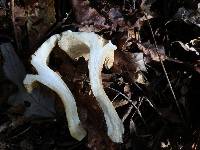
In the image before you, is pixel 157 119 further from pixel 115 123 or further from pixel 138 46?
pixel 138 46

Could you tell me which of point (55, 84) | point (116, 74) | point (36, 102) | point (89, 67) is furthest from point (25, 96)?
point (116, 74)

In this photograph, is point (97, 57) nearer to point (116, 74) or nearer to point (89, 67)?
point (89, 67)

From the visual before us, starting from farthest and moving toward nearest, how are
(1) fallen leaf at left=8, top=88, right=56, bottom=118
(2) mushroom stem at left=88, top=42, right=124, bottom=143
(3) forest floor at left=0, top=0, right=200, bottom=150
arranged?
1. (1) fallen leaf at left=8, top=88, right=56, bottom=118
2. (3) forest floor at left=0, top=0, right=200, bottom=150
3. (2) mushroom stem at left=88, top=42, right=124, bottom=143

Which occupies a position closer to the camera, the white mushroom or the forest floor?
the white mushroom

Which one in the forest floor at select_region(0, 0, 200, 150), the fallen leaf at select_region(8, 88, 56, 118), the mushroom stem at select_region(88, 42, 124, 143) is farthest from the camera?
the fallen leaf at select_region(8, 88, 56, 118)

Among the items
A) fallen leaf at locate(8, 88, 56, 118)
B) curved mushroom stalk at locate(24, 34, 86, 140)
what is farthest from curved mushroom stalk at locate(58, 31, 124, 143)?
fallen leaf at locate(8, 88, 56, 118)

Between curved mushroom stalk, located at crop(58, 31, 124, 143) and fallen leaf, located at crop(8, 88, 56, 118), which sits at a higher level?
curved mushroom stalk, located at crop(58, 31, 124, 143)

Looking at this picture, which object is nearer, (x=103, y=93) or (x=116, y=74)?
(x=103, y=93)

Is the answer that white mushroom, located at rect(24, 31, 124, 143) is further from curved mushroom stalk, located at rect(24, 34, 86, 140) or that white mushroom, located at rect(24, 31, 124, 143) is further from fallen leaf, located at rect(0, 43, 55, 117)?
fallen leaf, located at rect(0, 43, 55, 117)
